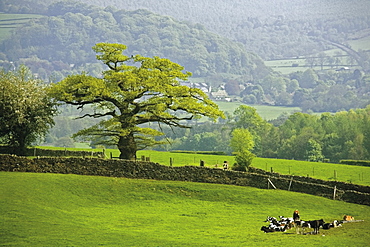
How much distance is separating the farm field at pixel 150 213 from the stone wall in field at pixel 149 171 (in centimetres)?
120

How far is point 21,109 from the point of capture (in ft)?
200

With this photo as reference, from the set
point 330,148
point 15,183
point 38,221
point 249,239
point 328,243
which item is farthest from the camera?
point 330,148

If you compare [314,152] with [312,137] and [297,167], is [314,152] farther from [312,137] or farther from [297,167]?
[297,167]

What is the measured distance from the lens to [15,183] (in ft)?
144

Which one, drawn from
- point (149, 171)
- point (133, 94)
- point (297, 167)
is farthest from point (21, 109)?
point (297, 167)

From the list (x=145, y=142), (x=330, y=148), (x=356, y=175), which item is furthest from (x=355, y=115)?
(x=145, y=142)

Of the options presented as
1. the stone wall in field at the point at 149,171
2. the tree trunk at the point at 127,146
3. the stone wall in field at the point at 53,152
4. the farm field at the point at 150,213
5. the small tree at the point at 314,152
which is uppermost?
the small tree at the point at 314,152

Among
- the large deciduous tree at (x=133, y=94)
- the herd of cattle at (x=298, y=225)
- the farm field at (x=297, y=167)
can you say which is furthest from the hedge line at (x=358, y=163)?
the herd of cattle at (x=298, y=225)

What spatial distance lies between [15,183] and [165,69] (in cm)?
2307

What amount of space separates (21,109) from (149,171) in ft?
61.5

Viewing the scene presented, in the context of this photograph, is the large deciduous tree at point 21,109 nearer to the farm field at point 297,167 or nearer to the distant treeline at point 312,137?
the farm field at point 297,167

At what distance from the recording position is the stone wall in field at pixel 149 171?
49406 mm

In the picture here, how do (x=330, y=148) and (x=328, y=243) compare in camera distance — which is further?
(x=330, y=148)

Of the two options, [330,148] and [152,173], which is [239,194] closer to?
[152,173]
